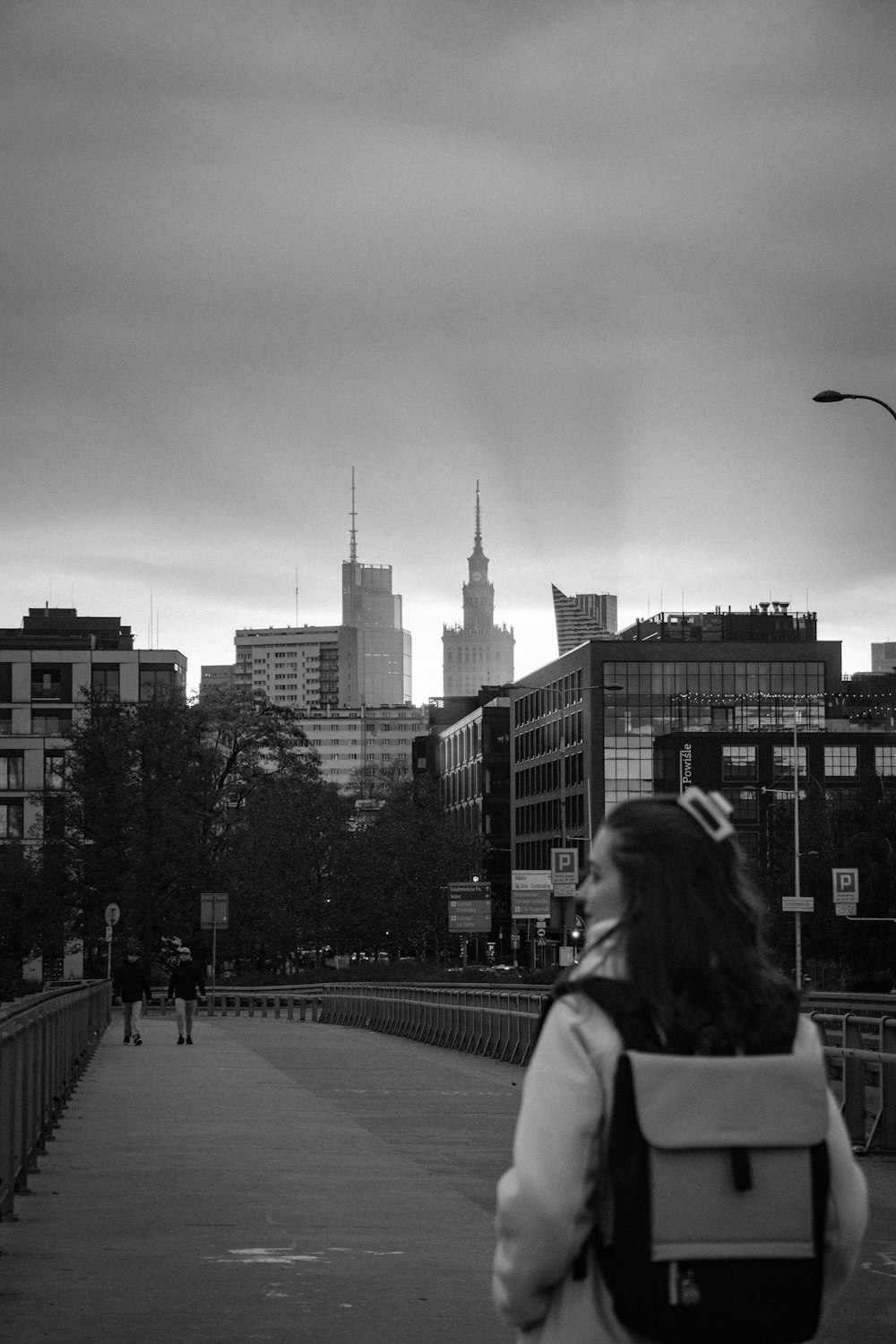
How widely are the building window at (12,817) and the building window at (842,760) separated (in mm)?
47225

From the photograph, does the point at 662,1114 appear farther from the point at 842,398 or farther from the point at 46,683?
the point at 46,683

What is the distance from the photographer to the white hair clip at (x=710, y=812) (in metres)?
3.70

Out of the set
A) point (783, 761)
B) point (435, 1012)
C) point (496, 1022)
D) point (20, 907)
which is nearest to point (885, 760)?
point (783, 761)

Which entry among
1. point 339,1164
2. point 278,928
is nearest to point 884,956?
point 278,928

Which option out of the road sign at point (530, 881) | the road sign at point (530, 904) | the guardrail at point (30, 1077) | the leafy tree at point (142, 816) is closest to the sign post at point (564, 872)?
the road sign at point (530, 904)

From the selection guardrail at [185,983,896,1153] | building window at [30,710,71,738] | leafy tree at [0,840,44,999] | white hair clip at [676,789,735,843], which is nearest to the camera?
white hair clip at [676,789,735,843]

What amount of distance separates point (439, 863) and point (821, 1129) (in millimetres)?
93932

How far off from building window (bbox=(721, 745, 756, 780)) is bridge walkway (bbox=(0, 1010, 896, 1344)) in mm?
100089

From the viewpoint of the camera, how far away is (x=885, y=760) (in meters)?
124

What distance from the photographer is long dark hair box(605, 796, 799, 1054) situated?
3.58 metres

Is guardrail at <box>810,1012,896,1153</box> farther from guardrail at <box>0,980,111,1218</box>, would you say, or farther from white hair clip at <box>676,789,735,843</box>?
white hair clip at <box>676,789,735,843</box>

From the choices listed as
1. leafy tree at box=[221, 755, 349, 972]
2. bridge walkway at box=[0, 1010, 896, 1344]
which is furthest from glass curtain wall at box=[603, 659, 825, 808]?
bridge walkway at box=[0, 1010, 896, 1344]

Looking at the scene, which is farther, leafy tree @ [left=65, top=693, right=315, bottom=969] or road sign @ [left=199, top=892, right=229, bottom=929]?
leafy tree @ [left=65, top=693, right=315, bottom=969]

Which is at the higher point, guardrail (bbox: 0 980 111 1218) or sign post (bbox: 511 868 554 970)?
sign post (bbox: 511 868 554 970)
